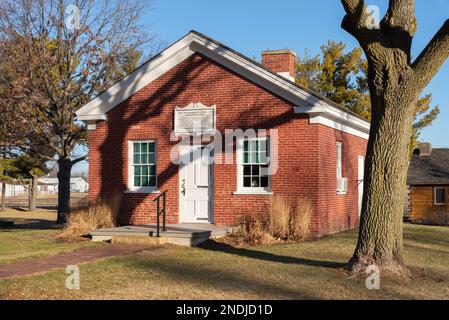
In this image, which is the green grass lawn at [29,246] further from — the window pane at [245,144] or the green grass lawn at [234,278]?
Answer: the window pane at [245,144]

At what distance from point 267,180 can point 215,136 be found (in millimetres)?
1949

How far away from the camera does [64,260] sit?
11.8 metres

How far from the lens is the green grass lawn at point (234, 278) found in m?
8.52

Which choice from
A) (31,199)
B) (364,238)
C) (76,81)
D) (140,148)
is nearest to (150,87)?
(140,148)

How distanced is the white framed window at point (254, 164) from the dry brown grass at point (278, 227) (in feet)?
3.16

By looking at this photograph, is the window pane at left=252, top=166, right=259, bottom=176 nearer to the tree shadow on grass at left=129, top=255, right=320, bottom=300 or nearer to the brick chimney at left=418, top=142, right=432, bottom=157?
the tree shadow on grass at left=129, top=255, right=320, bottom=300

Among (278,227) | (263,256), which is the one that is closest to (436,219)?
(278,227)

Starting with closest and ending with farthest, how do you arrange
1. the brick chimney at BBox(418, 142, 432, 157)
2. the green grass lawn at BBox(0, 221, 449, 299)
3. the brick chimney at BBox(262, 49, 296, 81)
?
the green grass lawn at BBox(0, 221, 449, 299)
the brick chimney at BBox(262, 49, 296, 81)
the brick chimney at BBox(418, 142, 432, 157)

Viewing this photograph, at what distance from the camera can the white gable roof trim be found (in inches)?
628

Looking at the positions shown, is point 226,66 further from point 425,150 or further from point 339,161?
point 425,150

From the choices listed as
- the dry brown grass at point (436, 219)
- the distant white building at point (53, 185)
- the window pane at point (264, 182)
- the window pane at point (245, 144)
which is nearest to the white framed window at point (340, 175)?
the window pane at point (264, 182)

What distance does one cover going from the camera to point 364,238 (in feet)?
32.6

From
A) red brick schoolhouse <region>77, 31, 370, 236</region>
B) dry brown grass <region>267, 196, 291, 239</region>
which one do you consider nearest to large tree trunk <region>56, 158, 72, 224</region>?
red brick schoolhouse <region>77, 31, 370, 236</region>

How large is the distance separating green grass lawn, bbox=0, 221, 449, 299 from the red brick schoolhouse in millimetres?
3175
